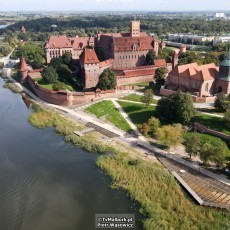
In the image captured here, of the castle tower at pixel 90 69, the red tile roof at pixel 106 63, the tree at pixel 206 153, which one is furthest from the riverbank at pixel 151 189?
the red tile roof at pixel 106 63

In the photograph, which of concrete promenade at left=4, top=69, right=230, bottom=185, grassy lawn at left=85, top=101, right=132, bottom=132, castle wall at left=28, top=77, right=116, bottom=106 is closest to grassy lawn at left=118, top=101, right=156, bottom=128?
concrete promenade at left=4, top=69, right=230, bottom=185

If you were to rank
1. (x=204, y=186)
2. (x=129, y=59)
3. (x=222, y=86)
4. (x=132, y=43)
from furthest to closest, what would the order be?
1. (x=129, y=59)
2. (x=132, y=43)
3. (x=222, y=86)
4. (x=204, y=186)

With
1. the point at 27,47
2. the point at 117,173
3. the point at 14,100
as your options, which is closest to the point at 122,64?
the point at 14,100

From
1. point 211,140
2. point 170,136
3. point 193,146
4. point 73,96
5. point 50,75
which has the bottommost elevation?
point 211,140

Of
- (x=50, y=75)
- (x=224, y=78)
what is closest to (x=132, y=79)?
(x=50, y=75)

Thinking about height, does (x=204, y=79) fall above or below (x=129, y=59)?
A: below

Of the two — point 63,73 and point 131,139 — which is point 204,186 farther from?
point 63,73

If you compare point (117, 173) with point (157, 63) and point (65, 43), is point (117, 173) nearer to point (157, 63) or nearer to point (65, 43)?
point (157, 63)
